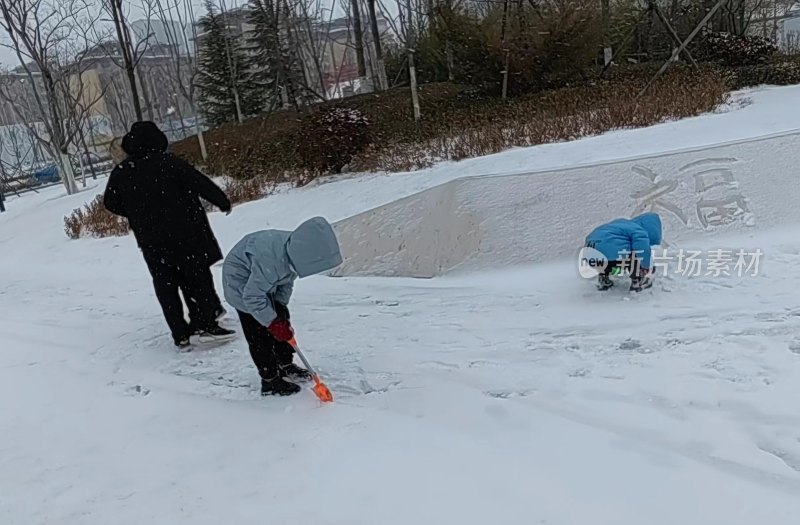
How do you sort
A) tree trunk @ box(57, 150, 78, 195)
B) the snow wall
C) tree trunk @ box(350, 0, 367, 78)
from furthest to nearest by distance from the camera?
tree trunk @ box(350, 0, 367, 78) < tree trunk @ box(57, 150, 78, 195) < the snow wall

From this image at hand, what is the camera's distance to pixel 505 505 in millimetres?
2322

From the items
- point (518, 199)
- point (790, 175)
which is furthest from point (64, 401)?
point (790, 175)

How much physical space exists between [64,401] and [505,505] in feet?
8.61

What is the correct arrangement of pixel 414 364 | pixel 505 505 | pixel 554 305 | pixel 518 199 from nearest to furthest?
pixel 505 505, pixel 414 364, pixel 554 305, pixel 518 199

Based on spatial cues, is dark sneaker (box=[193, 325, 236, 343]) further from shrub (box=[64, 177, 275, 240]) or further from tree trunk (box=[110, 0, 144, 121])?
tree trunk (box=[110, 0, 144, 121])

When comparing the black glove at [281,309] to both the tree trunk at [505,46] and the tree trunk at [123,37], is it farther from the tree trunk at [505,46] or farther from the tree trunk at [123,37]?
the tree trunk at [123,37]

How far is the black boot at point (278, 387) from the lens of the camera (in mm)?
3428

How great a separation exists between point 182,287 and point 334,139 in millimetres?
5768

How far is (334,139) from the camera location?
960 centimetres

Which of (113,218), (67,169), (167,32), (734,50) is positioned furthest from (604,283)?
(167,32)

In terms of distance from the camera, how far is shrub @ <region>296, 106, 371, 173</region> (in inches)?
379

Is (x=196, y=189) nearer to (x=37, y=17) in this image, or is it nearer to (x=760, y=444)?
(x=760, y=444)

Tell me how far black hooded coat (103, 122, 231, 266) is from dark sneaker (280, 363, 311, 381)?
1.05 meters

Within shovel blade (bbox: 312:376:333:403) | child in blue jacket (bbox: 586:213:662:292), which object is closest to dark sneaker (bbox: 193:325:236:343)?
shovel blade (bbox: 312:376:333:403)
